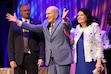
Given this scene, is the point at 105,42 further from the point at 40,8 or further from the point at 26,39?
the point at 40,8

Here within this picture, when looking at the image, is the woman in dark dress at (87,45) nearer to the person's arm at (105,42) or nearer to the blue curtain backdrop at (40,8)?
the person's arm at (105,42)

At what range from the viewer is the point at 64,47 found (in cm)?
351

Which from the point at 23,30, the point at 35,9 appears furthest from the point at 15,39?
→ the point at 35,9

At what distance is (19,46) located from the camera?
12.2 feet

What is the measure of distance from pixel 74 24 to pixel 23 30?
0.67m

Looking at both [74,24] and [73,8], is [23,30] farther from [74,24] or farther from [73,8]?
[73,8]

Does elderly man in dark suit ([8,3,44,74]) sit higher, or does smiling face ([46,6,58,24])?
smiling face ([46,6,58,24])

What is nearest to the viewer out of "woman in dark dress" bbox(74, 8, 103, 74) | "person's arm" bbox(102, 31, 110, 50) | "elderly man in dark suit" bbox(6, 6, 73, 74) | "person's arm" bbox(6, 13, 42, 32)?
"woman in dark dress" bbox(74, 8, 103, 74)

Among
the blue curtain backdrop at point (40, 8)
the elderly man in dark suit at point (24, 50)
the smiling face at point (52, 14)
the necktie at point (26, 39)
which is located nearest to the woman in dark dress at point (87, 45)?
the smiling face at point (52, 14)

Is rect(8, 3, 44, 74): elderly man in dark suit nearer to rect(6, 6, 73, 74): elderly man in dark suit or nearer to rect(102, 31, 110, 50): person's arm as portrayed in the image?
rect(6, 6, 73, 74): elderly man in dark suit

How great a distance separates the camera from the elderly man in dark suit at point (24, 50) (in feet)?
12.2

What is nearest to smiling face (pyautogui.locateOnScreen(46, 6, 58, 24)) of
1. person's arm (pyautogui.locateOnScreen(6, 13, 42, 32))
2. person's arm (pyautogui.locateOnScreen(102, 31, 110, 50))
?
person's arm (pyautogui.locateOnScreen(6, 13, 42, 32))

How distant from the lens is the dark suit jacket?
12.2 feet

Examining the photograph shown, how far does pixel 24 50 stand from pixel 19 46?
87 mm
